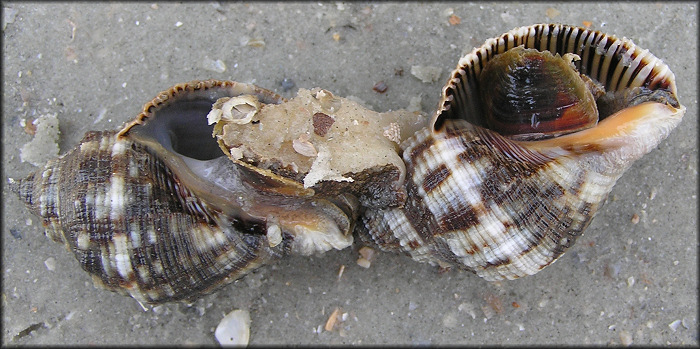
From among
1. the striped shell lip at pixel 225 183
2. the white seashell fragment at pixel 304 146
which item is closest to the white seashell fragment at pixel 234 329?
the striped shell lip at pixel 225 183

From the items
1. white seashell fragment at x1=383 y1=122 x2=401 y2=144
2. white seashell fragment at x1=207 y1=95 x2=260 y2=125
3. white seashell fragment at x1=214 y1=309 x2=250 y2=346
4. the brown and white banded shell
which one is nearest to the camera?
white seashell fragment at x1=207 y1=95 x2=260 y2=125

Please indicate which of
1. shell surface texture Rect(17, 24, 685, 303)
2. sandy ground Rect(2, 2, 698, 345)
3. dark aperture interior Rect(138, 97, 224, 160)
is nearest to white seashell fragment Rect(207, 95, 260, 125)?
shell surface texture Rect(17, 24, 685, 303)

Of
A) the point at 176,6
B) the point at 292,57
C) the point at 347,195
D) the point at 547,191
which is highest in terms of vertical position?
the point at 176,6

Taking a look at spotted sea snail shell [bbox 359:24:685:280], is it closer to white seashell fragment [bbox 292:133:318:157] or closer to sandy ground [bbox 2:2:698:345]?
white seashell fragment [bbox 292:133:318:157]

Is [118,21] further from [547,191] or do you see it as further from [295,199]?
[547,191]

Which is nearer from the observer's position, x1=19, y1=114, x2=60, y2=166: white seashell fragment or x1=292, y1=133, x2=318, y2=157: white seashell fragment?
x1=292, y1=133, x2=318, y2=157: white seashell fragment

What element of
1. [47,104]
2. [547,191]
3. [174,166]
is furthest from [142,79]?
[547,191]
